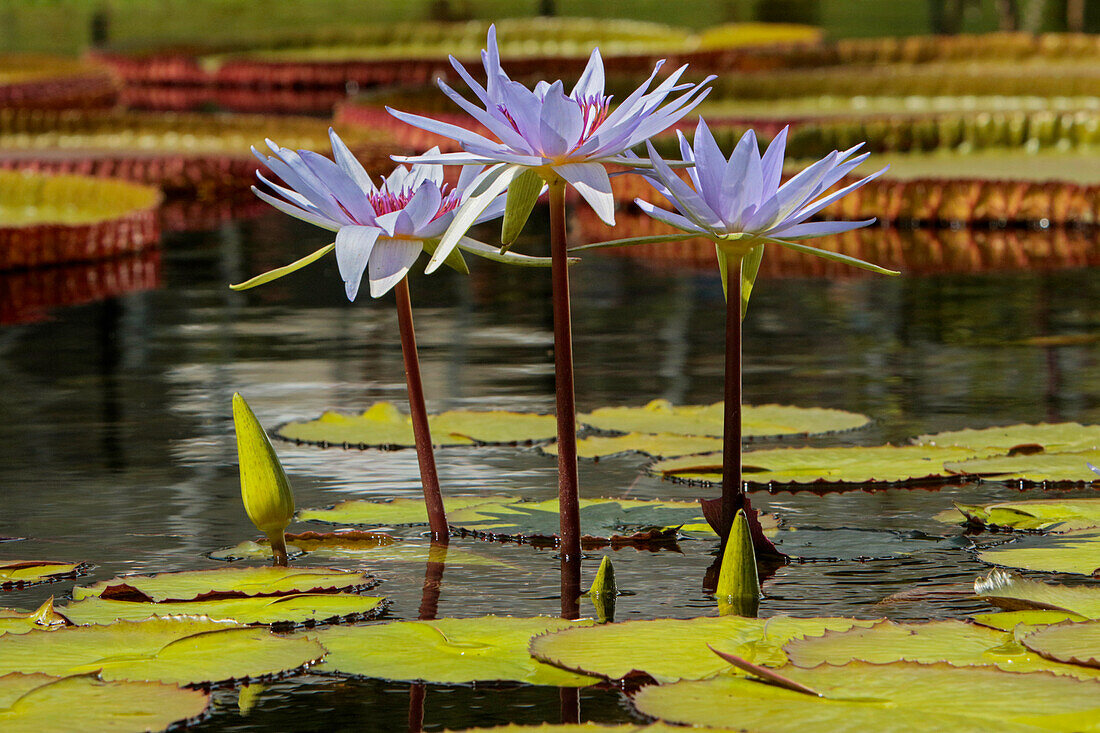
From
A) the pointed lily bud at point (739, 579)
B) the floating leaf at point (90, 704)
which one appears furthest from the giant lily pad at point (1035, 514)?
the floating leaf at point (90, 704)

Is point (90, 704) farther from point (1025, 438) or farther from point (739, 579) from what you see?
point (1025, 438)

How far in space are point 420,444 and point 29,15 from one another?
25.7 meters

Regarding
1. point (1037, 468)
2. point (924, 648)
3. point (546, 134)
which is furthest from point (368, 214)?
point (1037, 468)

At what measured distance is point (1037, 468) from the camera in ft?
7.07

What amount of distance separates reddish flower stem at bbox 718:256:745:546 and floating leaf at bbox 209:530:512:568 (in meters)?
0.25

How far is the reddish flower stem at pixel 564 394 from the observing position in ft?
5.34

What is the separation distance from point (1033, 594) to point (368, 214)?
738 mm

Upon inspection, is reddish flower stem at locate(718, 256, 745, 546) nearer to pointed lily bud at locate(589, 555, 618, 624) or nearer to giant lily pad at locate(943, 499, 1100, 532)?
pointed lily bud at locate(589, 555, 618, 624)

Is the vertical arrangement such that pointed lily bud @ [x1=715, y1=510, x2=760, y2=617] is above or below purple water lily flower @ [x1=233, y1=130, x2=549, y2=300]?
below

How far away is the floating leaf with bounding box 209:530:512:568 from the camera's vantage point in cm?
181

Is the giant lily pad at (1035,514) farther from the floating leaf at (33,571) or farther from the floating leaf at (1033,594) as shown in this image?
the floating leaf at (33,571)

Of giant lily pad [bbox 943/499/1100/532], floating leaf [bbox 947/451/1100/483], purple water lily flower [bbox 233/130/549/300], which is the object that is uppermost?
purple water lily flower [bbox 233/130/549/300]

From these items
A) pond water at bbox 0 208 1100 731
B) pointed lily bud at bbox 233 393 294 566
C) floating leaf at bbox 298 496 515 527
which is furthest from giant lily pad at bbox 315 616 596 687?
floating leaf at bbox 298 496 515 527

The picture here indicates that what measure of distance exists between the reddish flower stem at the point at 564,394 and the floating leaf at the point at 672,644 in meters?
0.15
